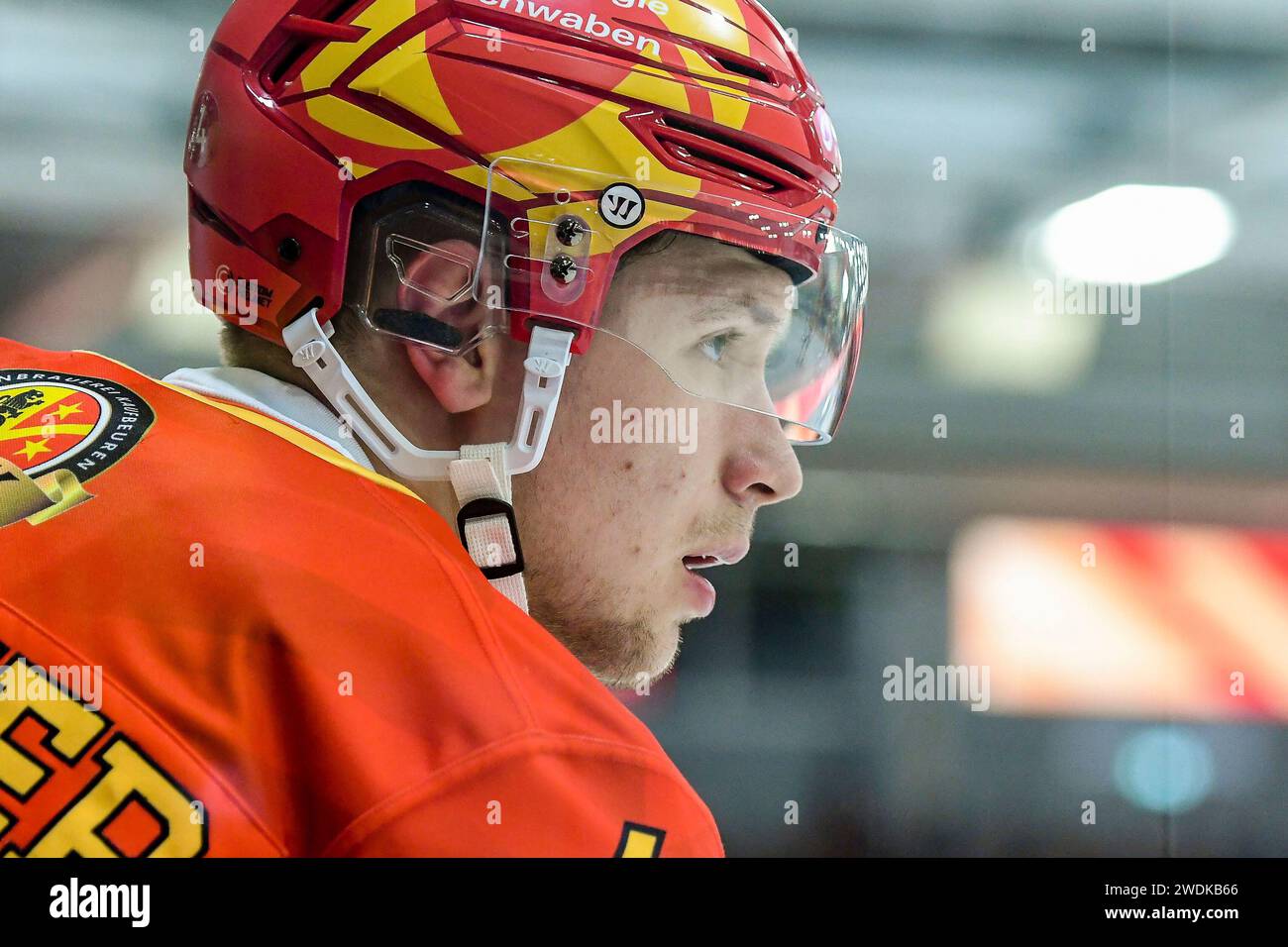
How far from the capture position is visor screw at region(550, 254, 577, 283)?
1.23 m

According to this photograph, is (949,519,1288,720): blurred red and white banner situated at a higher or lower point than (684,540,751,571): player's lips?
lower

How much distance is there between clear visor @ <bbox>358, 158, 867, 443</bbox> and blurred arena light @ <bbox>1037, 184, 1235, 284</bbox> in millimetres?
1256

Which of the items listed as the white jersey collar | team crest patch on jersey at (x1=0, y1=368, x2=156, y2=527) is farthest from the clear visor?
team crest patch on jersey at (x1=0, y1=368, x2=156, y2=527)

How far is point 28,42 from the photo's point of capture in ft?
6.64

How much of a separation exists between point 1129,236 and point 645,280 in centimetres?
159

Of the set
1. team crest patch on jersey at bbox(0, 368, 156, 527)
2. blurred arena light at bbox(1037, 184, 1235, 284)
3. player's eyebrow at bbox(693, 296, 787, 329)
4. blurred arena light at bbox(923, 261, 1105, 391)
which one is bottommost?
team crest patch on jersey at bbox(0, 368, 156, 527)

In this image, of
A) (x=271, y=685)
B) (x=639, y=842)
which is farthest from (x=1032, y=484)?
(x=271, y=685)

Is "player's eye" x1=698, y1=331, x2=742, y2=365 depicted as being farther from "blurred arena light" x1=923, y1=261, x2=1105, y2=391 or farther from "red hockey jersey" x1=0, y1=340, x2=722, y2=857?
"blurred arena light" x1=923, y1=261, x2=1105, y2=391

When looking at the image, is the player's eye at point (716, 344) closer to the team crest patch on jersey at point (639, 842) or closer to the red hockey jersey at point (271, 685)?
the red hockey jersey at point (271, 685)

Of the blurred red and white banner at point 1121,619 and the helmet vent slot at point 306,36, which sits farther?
the blurred red and white banner at point 1121,619

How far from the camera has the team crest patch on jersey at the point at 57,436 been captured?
92cm

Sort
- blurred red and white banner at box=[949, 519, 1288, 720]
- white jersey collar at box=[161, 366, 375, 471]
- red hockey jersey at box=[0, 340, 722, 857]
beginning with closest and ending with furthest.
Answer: red hockey jersey at box=[0, 340, 722, 857], white jersey collar at box=[161, 366, 375, 471], blurred red and white banner at box=[949, 519, 1288, 720]

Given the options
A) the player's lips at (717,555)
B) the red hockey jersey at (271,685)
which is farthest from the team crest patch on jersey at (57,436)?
the player's lips at (717,555)

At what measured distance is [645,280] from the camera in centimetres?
128
